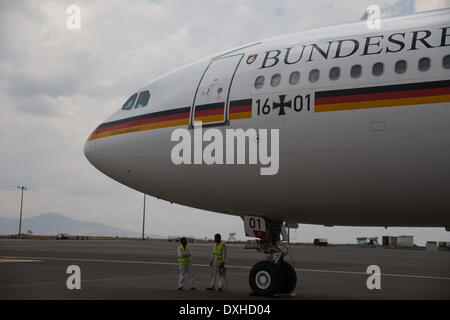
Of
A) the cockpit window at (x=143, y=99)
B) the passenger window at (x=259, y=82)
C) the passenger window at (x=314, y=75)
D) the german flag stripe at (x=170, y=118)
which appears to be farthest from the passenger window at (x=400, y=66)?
the cockpit window at (x=143, y=99)

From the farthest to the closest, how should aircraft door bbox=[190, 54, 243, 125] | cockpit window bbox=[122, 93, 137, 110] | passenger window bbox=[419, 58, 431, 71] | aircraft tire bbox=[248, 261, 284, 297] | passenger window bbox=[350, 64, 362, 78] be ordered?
cockpit window bbox=[122, 93, 137, 110] → aircraft tire bbox=[248, 261, 284, 297] → aircraft door bbox=[190, 54, 243, 125] → passenger window bbox=[350, 64, 362, 78] → passenger window bbox=[419, 58, 431, 71]

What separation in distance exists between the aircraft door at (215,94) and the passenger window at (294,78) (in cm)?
150

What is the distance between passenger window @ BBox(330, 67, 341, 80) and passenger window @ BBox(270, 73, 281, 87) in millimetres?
1133

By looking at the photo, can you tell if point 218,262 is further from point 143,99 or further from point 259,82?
point 259,82

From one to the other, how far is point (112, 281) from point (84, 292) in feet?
10.4

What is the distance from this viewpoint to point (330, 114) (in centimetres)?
955

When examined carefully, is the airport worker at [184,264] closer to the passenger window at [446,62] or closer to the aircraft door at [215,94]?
the aircraft door at [215,94]

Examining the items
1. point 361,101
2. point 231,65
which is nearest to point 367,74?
point 361,101

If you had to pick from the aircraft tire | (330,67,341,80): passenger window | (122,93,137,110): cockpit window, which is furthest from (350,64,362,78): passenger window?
(122,93,137,110): cockpit window

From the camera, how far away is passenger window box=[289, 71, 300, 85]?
10188mm

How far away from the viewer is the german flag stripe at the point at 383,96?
8.65 metres

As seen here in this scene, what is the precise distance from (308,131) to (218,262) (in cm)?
594

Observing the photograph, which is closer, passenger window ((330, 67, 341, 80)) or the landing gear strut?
passenger window ((330, 67, 341, 80))

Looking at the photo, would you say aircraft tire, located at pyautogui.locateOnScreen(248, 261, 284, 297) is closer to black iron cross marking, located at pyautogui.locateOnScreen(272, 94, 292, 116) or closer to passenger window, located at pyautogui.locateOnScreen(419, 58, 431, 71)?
black iron cross marking, located at pyautogui.locateOnScreen(272, 94, 292, 116)
